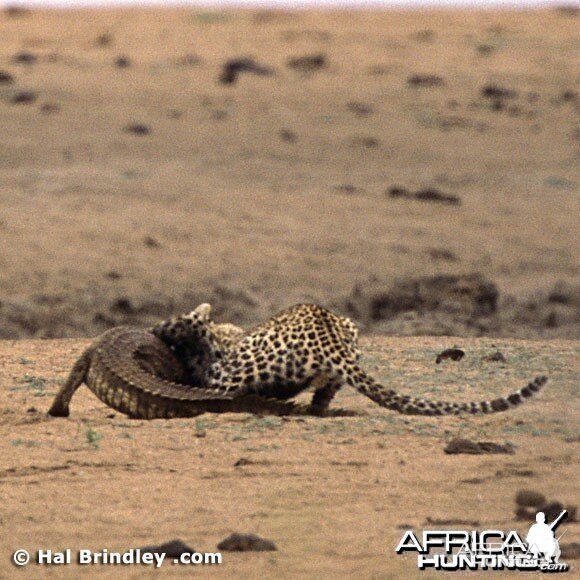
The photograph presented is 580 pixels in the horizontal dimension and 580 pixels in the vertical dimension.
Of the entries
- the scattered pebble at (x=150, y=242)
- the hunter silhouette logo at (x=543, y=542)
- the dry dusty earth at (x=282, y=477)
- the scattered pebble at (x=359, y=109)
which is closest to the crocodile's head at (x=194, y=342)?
the dry dusty earth at (x=282, y=477)

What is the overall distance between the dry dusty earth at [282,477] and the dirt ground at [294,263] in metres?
0.02

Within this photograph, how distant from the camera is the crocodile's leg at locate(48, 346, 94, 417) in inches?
322

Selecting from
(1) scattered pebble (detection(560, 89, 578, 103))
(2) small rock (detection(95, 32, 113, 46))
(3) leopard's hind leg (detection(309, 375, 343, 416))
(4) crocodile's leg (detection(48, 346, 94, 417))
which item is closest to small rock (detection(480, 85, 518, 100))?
(1) scattered pebble (detection(560, 89, 578, 103))

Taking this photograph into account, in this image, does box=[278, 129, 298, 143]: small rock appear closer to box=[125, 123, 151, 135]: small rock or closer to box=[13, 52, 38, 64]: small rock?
box=[125, 123, 151, 135]: small rock

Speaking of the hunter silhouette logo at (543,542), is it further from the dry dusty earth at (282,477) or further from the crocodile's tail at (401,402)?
the crocodile's tail at (401,402)

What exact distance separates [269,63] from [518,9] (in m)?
31.5

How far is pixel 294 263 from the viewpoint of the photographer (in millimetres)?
15109

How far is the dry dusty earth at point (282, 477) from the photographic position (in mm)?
6367

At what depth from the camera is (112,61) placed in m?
29.6

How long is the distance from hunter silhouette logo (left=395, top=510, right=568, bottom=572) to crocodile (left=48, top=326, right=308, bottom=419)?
71.2 inches

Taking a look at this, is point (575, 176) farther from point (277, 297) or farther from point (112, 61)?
point (112, 61)

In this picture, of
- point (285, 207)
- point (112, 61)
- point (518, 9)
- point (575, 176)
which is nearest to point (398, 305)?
point (285, 207)

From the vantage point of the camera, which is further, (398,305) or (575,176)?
(575,176)

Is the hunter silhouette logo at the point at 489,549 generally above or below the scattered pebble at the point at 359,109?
below
